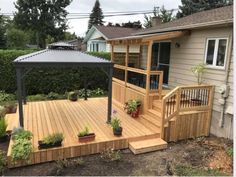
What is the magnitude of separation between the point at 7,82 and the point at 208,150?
9308 millimetres

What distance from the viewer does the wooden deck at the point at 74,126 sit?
529 cm

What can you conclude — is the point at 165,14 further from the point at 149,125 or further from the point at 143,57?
the point at 149,125

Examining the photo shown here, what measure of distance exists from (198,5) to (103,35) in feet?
42.3

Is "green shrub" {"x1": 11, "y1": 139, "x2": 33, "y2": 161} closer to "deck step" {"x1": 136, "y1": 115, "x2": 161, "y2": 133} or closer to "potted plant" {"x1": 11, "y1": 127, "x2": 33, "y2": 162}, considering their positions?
"potted plant" {"x1": 11, "y1": 127, "x2": 33, "y2": 162}

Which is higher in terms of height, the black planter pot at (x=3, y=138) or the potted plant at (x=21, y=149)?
the potted plant at (x=21, y=149)

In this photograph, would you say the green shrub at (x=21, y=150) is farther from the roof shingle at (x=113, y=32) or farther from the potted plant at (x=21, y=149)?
the roof shingle at (x=113, y=32)

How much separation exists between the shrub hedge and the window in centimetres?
554

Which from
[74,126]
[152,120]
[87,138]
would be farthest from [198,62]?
[74,126]

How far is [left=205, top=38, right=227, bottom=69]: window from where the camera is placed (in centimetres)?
634

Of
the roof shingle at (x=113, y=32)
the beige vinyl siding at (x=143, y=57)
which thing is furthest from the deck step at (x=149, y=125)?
the roof shingle at (x=113, y=32)

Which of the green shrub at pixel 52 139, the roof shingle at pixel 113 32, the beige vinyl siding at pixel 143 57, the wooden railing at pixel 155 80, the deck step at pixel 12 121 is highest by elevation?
the roof shingle at pixel 113 32

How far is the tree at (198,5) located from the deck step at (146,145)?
22715mm

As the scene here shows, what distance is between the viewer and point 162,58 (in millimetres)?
9086

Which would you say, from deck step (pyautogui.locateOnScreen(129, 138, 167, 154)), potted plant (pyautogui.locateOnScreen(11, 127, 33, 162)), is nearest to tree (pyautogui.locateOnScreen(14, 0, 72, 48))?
potted plant (pyautogui.locateOnScreen(11, 127, 33, 162))
